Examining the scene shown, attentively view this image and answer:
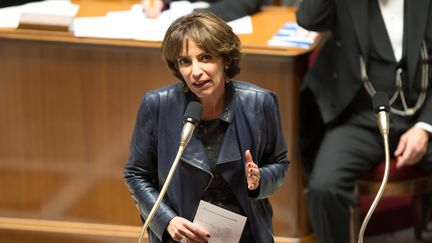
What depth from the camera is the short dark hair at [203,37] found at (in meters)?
2.54

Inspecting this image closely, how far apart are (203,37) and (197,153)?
0.34 meters

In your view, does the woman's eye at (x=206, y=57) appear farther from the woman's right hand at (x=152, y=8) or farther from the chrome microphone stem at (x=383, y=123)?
the woman's right hand at (x=152, y=8)

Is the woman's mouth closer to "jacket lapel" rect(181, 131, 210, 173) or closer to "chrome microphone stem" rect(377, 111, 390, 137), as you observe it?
"jacket lapel" rect(181, 131, 210, 173)

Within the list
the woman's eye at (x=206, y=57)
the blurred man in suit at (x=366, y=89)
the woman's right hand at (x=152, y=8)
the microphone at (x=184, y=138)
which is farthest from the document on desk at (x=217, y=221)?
the woman's right hand at (x=152, y=8)

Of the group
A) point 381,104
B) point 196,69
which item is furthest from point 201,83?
point 381,104

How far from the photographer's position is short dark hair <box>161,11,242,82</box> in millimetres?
2535

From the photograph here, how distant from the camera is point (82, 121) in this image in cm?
401

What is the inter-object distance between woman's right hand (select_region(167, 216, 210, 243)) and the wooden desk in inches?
52.8

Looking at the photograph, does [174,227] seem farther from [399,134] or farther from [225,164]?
[399,134]

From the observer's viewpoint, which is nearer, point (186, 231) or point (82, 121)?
point (186, 231)

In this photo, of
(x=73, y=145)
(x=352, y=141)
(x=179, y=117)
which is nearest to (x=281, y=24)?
(x=352, y=141)

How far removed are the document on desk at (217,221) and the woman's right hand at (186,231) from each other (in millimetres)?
36

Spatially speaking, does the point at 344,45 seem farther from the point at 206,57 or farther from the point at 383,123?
the point at 383,123

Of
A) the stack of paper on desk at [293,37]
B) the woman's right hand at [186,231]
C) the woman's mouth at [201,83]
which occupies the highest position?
the woman's mouth at [201,83]
